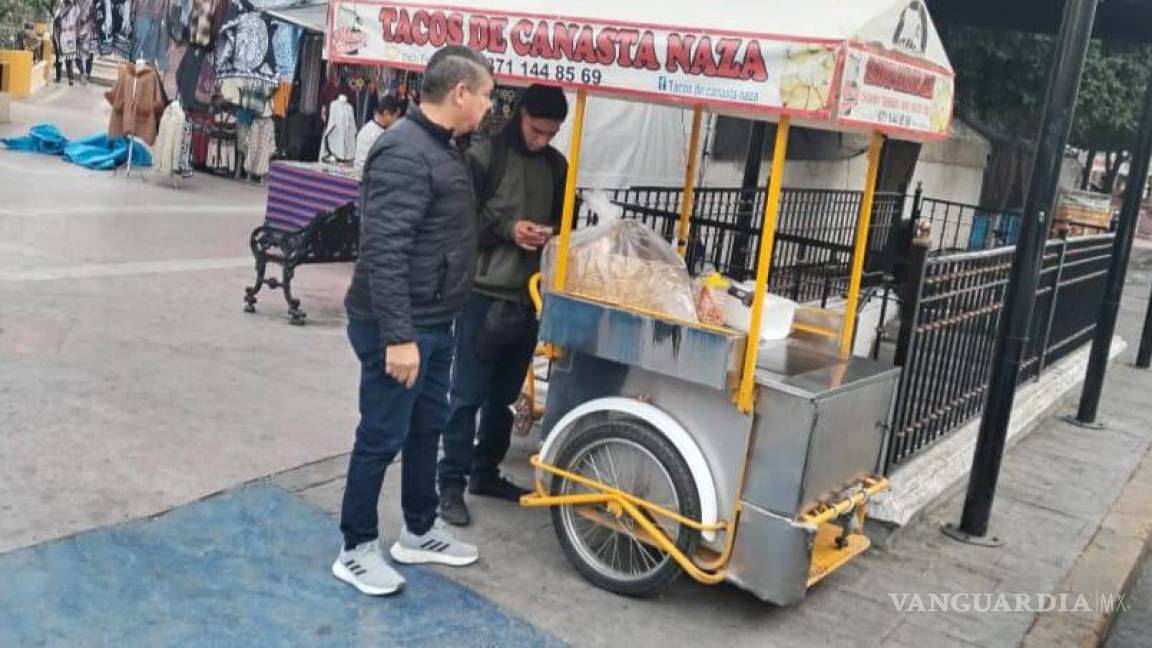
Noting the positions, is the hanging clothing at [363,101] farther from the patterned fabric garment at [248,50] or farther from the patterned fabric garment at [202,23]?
the patterned fabric garment at [202,23]

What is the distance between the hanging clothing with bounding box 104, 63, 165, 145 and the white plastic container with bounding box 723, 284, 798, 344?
12232mm

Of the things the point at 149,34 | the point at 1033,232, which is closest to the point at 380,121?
the point at 1033,232

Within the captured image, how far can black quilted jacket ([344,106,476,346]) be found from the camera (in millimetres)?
3502

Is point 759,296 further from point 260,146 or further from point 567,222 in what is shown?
point 260,146

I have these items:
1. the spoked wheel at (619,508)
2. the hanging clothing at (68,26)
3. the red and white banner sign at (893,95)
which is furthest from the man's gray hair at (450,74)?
the hanging clothing at (68,26)

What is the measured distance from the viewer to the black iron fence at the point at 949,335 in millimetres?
5047

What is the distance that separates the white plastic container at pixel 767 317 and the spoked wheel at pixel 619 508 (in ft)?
1.77

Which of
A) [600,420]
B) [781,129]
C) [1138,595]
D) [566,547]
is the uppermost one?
[781,129]

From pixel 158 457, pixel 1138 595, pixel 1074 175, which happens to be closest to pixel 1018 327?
pixel 1138 595

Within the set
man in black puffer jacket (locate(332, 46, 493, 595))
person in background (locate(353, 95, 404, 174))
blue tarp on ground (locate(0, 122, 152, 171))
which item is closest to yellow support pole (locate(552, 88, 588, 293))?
man in black puffer jacket (locate(332, 46, 493, 595))

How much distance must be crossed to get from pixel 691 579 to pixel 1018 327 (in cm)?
205

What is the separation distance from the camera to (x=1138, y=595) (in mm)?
5598

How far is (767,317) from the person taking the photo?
4.19 metres

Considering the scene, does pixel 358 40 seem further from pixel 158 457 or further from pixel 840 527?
pixel 840 527
